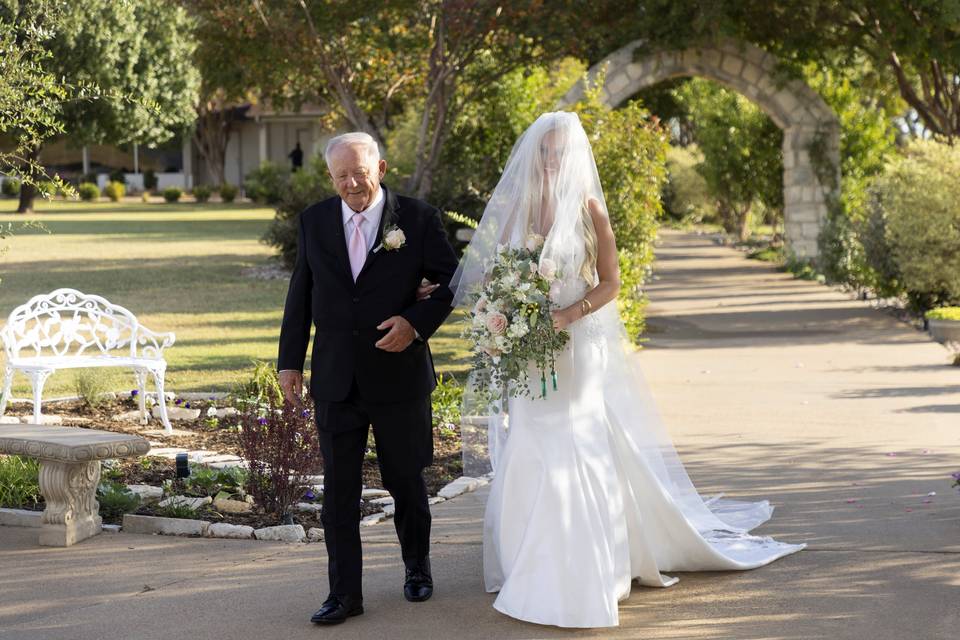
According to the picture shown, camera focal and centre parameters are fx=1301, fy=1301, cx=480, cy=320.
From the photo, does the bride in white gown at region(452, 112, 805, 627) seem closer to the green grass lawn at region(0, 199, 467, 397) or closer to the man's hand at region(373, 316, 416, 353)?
the man's hand at region(373, 316, 416, 353)

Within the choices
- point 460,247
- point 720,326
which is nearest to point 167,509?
point 720,326

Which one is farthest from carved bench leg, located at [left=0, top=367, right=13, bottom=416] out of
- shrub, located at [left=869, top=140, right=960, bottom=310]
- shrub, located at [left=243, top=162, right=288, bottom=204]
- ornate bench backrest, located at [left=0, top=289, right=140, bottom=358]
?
shrub, located at [left=243, top=162, right=288, bottom=204]

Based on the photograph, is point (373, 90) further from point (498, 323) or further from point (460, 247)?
point (498, 323)

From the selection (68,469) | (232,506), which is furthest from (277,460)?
(68,469)

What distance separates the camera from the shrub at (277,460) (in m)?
6.88

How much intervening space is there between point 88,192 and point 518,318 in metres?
50.0

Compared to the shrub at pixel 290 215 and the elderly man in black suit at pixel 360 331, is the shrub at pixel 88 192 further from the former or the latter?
A: the elderly man in black suit at pixel 360 331

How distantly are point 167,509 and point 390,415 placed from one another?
2.22 meters

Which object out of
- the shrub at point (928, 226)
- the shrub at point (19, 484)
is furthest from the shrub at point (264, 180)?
the shrub at point (19, 484)

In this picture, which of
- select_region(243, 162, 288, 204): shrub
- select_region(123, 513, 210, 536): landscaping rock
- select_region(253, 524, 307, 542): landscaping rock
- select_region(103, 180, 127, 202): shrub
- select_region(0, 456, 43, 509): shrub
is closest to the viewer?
select_region(253, 524, 307, 542): landscaping rock

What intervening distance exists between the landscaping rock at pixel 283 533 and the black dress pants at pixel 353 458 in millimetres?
1322

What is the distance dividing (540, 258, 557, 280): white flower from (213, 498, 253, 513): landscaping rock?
2610 mm

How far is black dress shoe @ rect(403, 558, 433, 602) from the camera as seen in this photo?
5395 millimetres

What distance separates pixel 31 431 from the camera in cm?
669
